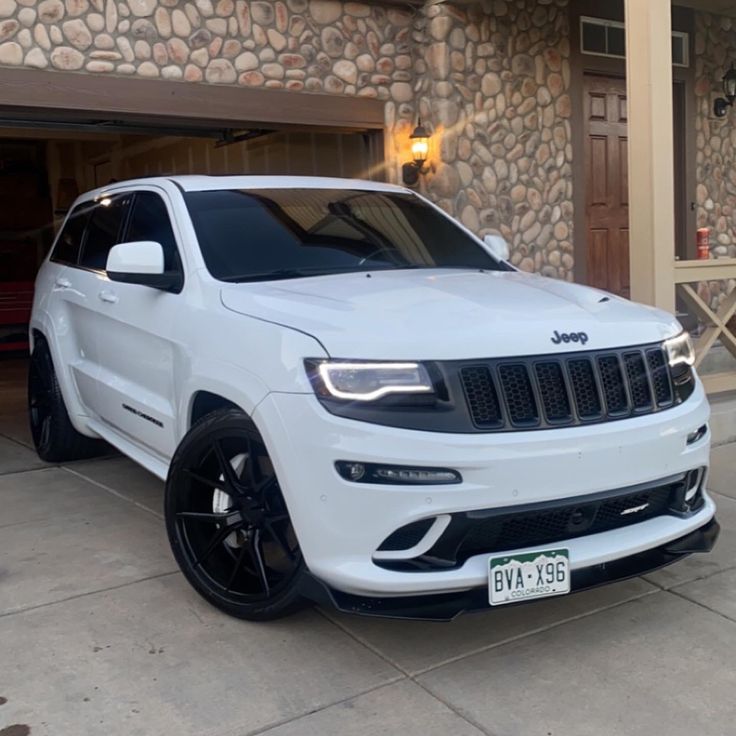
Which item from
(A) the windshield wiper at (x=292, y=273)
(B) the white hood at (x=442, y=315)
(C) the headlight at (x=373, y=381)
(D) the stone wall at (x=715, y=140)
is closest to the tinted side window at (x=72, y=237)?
(A) the windshield wiper at (x=292, y=273)

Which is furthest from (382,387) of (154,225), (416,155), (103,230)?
(416,155)

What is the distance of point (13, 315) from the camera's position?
13289 mm

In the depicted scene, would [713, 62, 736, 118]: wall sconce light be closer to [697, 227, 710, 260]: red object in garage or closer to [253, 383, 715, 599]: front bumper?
[697, 227, 710, 260]: red object in garage

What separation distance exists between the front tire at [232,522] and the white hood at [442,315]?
480mm

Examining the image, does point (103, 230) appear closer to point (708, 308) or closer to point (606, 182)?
point (708, 308)

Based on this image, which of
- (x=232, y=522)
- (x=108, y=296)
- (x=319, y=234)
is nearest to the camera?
(x=232, y=522)

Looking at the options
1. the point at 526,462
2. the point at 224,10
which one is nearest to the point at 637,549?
the point at 526,462

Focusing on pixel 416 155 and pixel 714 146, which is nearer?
pixel 416 155

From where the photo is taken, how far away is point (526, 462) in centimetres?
304

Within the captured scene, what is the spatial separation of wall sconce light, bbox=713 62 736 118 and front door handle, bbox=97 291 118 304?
8.49m

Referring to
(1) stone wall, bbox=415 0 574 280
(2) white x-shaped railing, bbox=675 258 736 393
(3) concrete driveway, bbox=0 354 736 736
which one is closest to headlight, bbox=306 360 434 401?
(3) concrete driveway, bbox=0 354 736 736

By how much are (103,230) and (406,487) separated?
3.28 meters

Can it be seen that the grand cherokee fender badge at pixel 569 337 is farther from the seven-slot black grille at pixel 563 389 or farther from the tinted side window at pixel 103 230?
the tinted side window at pixel 103 230

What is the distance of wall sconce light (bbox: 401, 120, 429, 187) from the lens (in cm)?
855
